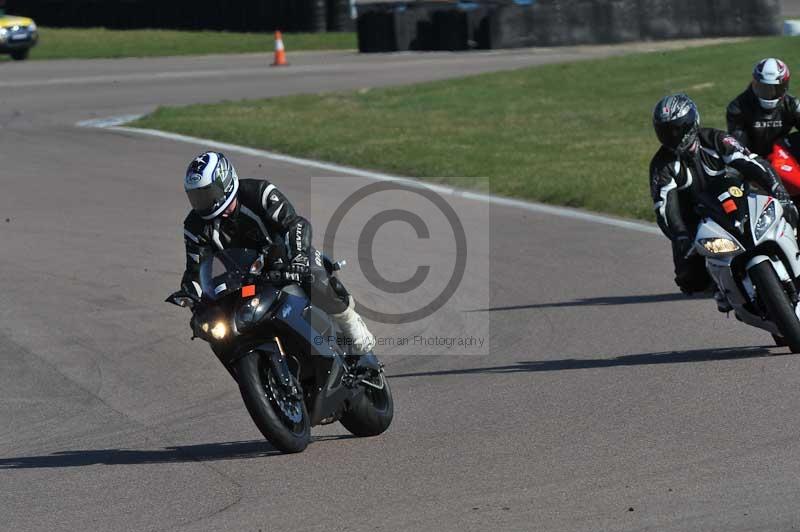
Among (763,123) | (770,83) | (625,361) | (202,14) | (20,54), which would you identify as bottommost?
(20,54)

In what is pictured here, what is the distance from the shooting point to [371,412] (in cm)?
777

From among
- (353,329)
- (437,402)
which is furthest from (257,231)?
(437,402)

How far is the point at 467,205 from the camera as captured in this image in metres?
16.4

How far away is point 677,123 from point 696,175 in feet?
1.21

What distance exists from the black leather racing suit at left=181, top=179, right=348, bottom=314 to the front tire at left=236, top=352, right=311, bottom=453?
523 millimetres

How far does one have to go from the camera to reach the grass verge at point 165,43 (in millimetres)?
39938

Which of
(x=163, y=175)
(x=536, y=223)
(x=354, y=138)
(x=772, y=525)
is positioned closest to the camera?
(x=772, y=525)

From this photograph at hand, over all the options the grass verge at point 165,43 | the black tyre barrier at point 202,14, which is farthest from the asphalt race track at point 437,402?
the black tyre barrier at point 202,14

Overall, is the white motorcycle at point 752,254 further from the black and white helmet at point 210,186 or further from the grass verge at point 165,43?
the grass verge at point 165,43

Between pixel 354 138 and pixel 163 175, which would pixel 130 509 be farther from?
pixel 354 138

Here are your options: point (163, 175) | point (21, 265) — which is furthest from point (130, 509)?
point (163, 175)

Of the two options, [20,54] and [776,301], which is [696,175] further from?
[20,54]

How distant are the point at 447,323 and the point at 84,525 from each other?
16.6 ft

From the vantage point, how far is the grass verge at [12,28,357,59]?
39.9m
